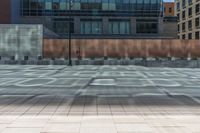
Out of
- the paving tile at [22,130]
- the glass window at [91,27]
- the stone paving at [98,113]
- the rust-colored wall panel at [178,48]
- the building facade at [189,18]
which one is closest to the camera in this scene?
the paving tile at [22,130]

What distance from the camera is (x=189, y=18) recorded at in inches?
3698

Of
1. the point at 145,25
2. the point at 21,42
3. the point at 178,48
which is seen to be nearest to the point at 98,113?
the point at 21,42

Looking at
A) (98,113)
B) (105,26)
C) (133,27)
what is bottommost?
(98,113)

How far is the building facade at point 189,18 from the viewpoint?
87.9 m

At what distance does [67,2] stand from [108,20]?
33.4ft

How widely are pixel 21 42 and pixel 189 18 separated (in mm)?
60962

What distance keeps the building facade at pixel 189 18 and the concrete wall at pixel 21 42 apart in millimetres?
53175

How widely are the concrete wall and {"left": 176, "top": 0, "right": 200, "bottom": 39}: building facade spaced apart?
53175mm

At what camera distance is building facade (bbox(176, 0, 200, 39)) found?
87.9 meters

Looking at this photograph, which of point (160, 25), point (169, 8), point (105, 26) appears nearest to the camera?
point (105, 26)

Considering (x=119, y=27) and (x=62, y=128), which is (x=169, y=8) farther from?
(x=62, y=128)

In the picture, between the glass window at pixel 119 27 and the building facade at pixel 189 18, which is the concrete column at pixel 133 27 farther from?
the building facade at pixel 189 18

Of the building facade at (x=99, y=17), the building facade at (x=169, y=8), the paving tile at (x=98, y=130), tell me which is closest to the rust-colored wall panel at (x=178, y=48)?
the building facade at (x=99, y=17)

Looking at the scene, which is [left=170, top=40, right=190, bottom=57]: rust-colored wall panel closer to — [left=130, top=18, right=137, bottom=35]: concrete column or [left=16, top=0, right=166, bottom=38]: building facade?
[left=16, top=0, right=166, bottom=38]: building facade
